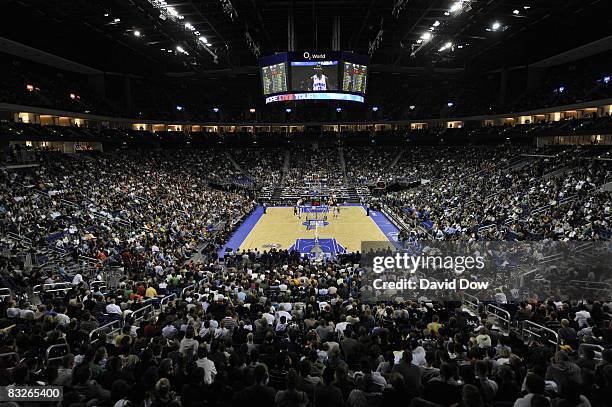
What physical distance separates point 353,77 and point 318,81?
314cm

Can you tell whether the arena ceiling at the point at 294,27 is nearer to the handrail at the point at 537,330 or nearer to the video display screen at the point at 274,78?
the video display screen at the point at 274,78

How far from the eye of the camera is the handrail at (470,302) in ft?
37.8

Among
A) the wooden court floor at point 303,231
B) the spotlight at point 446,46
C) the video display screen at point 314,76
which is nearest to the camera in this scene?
the wooden court floor at point 303,231

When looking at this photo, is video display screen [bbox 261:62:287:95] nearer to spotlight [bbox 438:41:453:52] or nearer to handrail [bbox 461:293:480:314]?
spotlight [bbox 438:41:453:52]

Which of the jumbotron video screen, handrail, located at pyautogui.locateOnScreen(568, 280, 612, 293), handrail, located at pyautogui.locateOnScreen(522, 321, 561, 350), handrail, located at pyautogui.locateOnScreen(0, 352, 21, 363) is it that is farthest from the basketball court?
handrail, located at pyautogui.locateOnScreen(0, 352, 21, 363)

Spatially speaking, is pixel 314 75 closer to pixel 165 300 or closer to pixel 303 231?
pixel 303 231

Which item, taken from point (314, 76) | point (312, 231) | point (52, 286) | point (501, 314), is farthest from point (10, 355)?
point (314, 76)

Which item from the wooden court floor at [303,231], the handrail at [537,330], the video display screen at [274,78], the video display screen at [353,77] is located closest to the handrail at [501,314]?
the handrail at [537,330]

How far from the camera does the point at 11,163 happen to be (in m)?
28.6

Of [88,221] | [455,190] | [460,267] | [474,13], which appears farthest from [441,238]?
[88,221]

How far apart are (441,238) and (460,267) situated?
33.3ft

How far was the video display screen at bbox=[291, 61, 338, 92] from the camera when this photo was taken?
105 feet

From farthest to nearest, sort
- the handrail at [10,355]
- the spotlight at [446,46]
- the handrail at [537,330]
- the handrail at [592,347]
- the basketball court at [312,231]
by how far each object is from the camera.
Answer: the spotlight at [446,46]
the basketball court at [312,231]
the handrail at [537,330]
the handrail at [592,347]
the handrail at [10,355]

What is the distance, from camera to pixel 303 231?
98.2 feet
